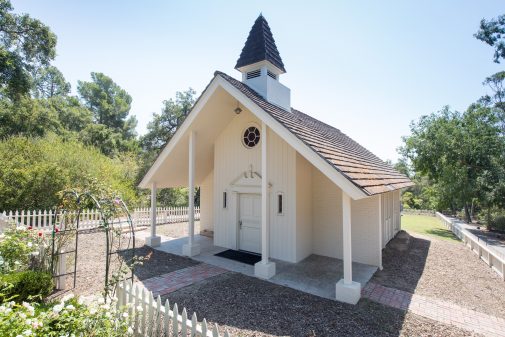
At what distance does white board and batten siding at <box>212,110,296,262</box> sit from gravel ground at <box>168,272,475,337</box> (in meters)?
2.36

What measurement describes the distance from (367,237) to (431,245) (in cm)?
639

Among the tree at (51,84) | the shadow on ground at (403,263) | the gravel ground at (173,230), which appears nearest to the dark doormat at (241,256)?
the shadow on ground at (403,263)

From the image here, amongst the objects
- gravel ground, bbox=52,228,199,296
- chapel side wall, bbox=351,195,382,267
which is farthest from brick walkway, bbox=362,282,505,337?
gravel ground, bbox=52,228,199,296

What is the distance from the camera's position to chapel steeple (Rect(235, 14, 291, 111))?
32.3 ft

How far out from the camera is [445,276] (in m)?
8.18

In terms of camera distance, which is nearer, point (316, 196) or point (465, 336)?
point (465, 336)

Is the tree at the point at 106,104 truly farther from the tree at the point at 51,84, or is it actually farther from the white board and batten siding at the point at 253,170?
the white board and batten siding at the point at 253,170

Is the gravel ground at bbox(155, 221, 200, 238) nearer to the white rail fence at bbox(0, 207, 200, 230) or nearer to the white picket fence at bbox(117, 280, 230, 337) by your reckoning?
the white rail fence at bbox(0, 207, 200, 230)

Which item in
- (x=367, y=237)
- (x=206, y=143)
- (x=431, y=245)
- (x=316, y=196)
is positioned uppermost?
(x=206, y=143)

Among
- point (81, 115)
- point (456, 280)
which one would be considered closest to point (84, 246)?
point (456, 280)

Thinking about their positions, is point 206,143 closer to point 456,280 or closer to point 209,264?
point 209,264

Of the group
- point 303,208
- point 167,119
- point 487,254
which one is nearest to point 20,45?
point 167,119

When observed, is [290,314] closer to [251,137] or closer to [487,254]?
[251,137]

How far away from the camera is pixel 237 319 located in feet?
16.7
